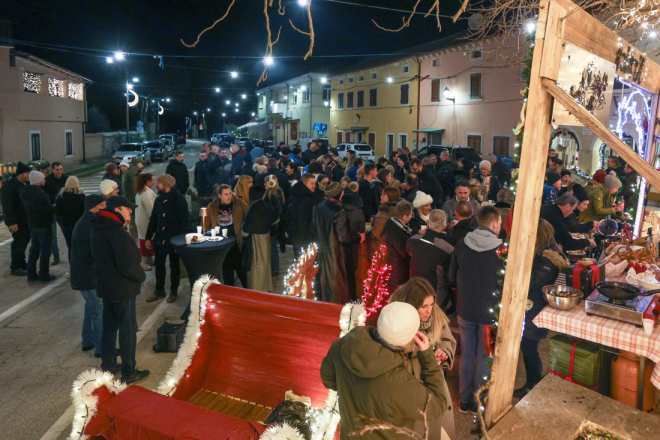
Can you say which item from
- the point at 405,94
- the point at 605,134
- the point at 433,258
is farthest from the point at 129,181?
the point at 405,94

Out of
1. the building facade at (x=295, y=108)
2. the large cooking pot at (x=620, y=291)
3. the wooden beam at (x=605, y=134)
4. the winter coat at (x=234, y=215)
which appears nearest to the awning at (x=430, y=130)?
the building facade at (x=295, y=108)

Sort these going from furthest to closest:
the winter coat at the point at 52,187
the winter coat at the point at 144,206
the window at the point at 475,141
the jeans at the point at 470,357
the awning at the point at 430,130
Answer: the awning at the point at 430,130 < the window at the point at 475,141 < the winter coat at the point at 52,187 < the winter coat at the point at 144,206 < the jeans at the point at 470,357

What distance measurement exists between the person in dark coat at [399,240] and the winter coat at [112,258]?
2.94 metres

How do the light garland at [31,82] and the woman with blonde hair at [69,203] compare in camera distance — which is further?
the light garland at [31,82]

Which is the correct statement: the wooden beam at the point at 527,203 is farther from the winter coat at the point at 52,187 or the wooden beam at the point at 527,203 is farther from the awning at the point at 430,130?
the awning at the point at 430,130

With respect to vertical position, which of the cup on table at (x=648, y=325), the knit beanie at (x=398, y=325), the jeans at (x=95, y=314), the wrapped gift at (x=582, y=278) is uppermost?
the knit beanie at (x=398, y=325)

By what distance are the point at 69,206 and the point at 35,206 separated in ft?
2.29

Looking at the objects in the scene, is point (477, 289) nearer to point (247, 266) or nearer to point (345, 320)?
point (345, 320)

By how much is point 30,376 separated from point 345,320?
12.6 feet

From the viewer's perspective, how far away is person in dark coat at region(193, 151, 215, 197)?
12.0m

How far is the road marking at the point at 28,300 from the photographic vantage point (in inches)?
274

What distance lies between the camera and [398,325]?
8.40 ft

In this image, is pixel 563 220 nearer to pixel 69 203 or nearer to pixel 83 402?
pixel 83 402

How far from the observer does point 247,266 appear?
7.39 metres
